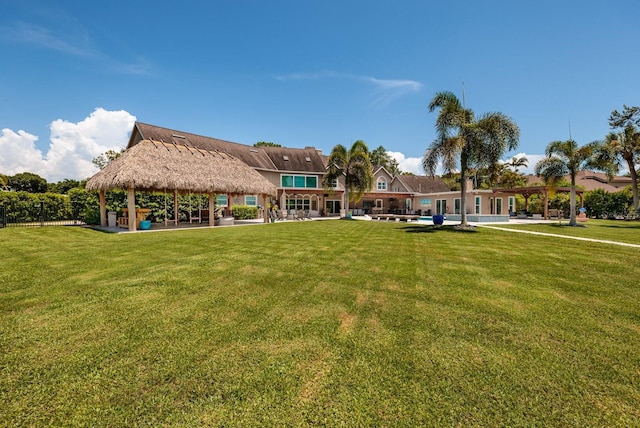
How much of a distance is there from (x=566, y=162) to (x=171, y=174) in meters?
28.0

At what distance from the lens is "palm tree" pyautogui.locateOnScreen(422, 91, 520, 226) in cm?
1598

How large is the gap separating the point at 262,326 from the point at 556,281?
6316mm

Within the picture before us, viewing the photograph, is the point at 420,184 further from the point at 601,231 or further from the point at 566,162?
the point at 601,231

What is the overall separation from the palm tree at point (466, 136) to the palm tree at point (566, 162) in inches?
302

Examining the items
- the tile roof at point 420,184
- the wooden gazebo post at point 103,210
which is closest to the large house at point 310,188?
the tile roof at point 420,184

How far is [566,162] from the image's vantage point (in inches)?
803

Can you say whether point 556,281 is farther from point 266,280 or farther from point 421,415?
point 266,280

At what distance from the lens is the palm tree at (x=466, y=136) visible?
52.4 ft

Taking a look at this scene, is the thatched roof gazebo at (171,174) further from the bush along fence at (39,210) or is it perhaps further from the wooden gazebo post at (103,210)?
the bush along fence at (39,210)

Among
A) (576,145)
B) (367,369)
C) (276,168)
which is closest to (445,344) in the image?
(367,369)

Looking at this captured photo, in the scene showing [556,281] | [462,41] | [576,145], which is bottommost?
[556,281]

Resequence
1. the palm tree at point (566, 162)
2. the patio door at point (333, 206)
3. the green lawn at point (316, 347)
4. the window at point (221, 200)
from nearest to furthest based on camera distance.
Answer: the green lawn at point (316, 347) → the palm tree at point (566, 162) → the window at point (221, 200) → the patio door at point (333, 206)

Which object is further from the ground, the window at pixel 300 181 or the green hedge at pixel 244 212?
the window at pixel 300 181

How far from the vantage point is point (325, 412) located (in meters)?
2.15
